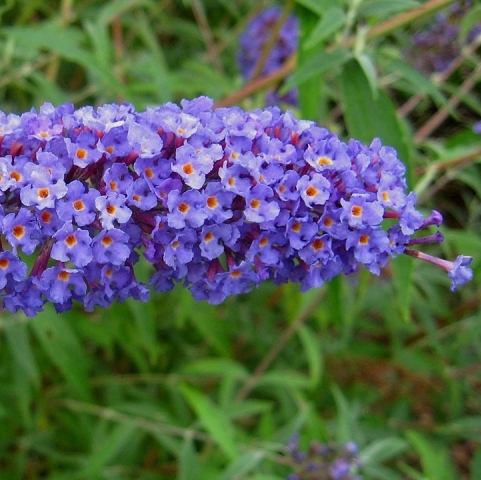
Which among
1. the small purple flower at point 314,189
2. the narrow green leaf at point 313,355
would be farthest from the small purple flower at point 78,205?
the narrow green leaf at point 313,355

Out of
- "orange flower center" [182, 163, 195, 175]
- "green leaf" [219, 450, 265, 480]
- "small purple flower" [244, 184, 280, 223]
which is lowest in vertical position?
"green leaf" [219, 450, 265, 480]

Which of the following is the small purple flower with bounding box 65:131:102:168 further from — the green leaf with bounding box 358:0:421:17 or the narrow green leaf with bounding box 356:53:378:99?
the green leaf with bounding box 358:0:421:17

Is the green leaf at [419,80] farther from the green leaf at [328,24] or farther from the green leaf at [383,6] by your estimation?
the green leaf at [328,24]

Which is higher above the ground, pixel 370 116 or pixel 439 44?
pixel 439 44

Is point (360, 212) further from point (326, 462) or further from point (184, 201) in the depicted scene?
point (326, 462)

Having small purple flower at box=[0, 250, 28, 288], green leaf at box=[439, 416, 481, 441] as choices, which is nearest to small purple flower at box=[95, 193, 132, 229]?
small purple flower at box=[0, 250, 28, 288]

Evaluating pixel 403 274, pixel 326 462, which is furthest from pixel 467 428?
pixel 403 274

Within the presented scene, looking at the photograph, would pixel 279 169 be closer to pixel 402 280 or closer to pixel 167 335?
pixel 402 280
